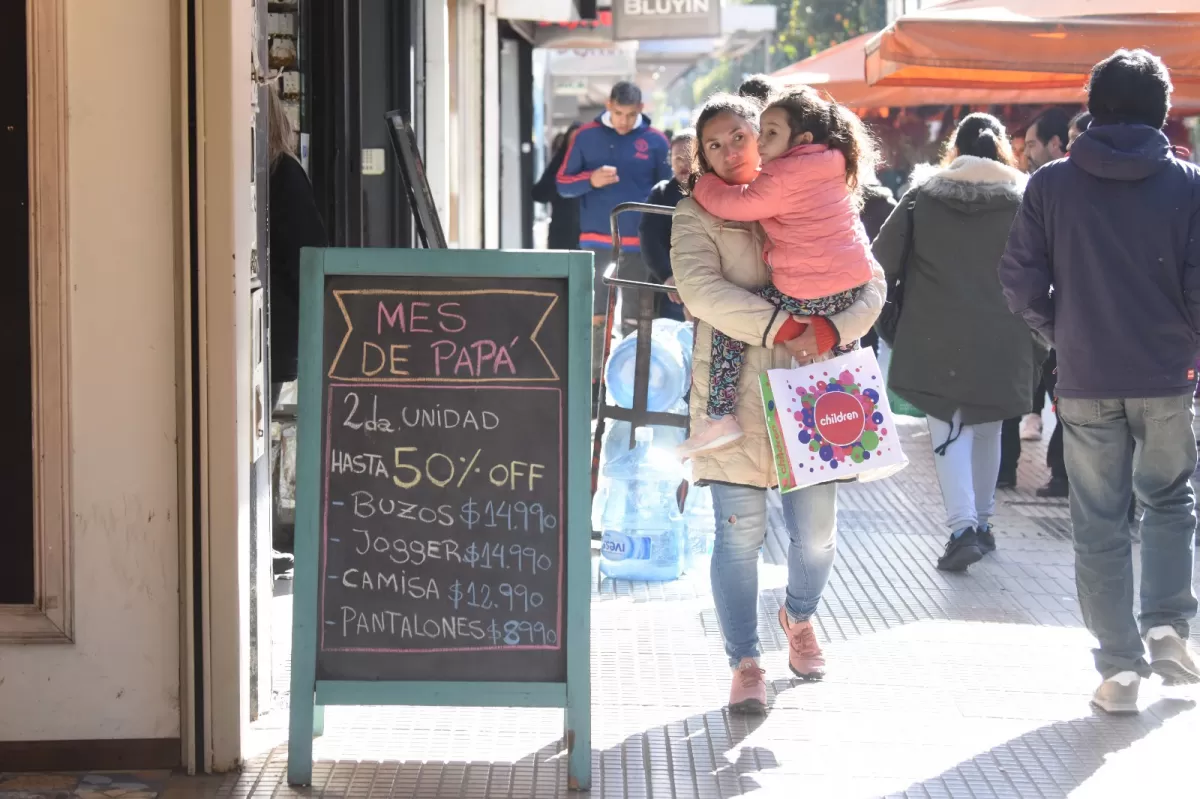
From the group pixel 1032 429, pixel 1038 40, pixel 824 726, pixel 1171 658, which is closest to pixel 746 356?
pixel 824 726

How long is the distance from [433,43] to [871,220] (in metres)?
2.90

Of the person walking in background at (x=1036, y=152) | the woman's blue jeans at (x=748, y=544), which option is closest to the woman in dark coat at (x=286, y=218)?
the woman's blue jeans at (x=748, y=544)

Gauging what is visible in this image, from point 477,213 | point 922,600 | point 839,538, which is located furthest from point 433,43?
point 922,600

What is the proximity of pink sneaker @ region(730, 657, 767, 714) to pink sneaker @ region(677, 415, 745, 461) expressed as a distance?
64cm

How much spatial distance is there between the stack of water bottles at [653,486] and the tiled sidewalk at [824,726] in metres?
0.22

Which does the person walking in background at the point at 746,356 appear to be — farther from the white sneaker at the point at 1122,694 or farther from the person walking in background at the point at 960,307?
the person walking in background at the point at 960,307

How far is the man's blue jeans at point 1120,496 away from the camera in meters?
4.44

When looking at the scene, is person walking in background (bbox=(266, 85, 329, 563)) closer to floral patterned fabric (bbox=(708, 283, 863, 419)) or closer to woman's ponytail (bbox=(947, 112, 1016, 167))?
floral patterned fabric (bbox=(708, 283, 863, 419))

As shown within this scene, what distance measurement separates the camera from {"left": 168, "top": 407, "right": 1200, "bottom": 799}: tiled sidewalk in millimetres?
3854

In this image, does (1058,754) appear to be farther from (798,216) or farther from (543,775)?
(798,216)

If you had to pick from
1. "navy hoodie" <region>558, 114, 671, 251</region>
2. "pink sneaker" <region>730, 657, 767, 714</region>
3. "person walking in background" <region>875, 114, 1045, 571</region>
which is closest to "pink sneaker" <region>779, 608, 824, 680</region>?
"pink sneaker" <region>730, 657, 767, 714</region>

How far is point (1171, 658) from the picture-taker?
4.61 meters

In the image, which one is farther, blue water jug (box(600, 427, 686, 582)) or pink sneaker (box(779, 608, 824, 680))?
blue water jug (box(600, 427, 686, 582))

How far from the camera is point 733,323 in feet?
13.8
